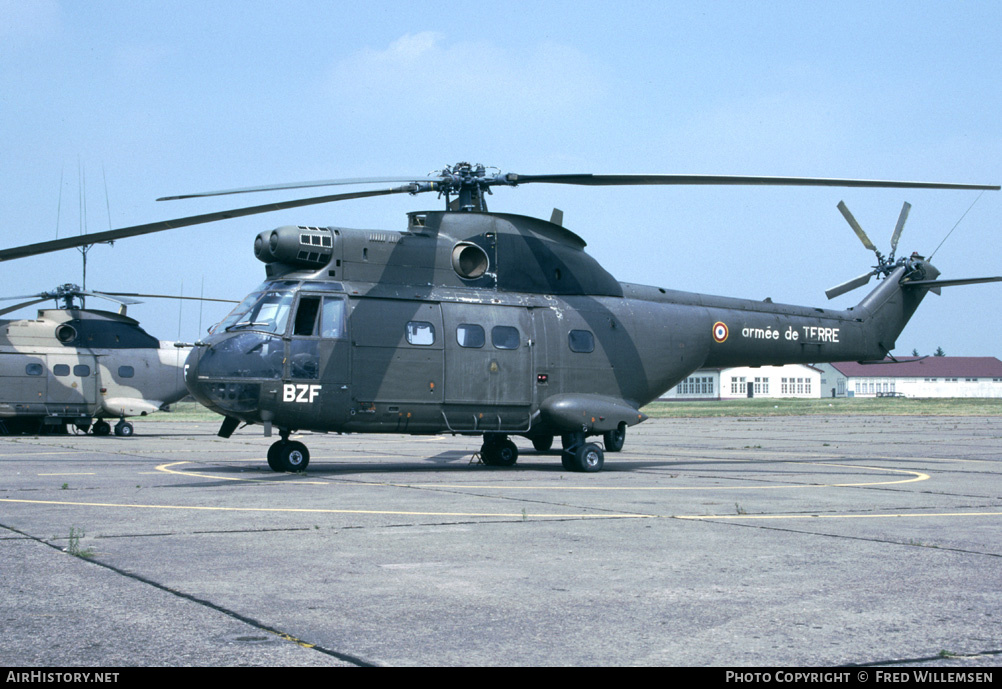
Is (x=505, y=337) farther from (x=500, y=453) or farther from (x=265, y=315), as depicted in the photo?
(x=265, y=315)

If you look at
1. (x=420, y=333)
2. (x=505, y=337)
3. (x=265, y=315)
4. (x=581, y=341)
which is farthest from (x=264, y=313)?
(x=581, y=341)

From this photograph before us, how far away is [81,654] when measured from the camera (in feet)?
15.2

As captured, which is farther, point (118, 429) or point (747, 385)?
point (747, 385)

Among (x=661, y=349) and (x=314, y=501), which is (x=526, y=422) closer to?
(x=661, y=349)

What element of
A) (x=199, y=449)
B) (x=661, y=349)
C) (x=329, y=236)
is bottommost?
(x=199, y=449)

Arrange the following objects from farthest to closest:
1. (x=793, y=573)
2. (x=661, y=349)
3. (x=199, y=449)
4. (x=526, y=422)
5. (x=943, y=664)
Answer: (x=199, y=449)
(x=661, y=349)
(x=526, y=422)
(x=793, y=573)
(x=943, y=664)

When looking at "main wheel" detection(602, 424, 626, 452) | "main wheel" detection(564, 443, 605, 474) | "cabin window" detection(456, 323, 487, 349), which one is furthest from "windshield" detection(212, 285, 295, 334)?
"main wheel" detection(602, 424, 626, 452)

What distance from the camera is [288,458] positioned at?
16.3m

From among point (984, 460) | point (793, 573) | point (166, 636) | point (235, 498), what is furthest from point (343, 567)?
point (984, 460)

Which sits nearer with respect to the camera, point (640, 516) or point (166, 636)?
point (166, 636)

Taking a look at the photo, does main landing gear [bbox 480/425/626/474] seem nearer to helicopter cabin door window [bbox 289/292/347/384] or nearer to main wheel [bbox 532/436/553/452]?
main wheel [bbox 532/436/553/452]

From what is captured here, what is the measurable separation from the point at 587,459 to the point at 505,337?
2.72 m

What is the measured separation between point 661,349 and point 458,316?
477 centimetres

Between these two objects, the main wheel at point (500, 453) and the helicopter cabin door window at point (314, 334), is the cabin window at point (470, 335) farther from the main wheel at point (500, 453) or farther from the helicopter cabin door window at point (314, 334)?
the main wheel at point (500, 453)
